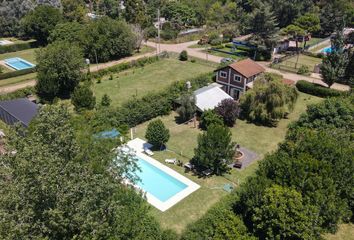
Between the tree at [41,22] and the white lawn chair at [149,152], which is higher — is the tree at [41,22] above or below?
above

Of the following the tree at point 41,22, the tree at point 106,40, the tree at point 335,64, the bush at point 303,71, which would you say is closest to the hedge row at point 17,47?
the tree at point 41,22

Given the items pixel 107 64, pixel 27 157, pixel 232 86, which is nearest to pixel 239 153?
pixel 232 86

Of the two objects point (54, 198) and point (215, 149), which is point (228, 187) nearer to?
point (215, 149)

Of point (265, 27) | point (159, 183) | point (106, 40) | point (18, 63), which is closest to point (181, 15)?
point (265, 27)

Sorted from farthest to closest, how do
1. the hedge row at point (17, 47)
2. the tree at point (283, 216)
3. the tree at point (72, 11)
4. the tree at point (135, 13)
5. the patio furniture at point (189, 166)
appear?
1. the tree at point (72, 11)
2. the tree at point (135, 13)
3. the hedge row at point (17, 47)
4. the patio furniture at point (189, 166)
5. the tree at point (283, 216)

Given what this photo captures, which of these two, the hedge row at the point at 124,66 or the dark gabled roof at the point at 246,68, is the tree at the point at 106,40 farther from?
the dark gabled roof at the point at 246,68
